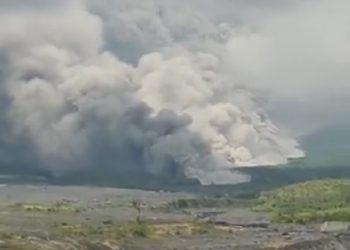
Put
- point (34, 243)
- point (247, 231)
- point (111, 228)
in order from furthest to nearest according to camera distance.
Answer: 1. point (247, 231)
2. point (111, 228)
3. point (34, 243)

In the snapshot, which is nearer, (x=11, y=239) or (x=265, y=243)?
(x=11, y=239)

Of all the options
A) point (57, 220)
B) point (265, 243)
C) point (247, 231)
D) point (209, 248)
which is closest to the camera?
point (209, 248)

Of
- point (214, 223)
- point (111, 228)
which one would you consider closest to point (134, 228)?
point (111, 228)

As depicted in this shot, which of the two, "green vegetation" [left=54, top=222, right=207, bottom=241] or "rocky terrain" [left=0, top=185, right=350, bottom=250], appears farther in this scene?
"green vegetation" [left=54, top=222, right=207, bottom=241]

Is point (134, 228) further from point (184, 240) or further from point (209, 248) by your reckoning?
point (209, 248)

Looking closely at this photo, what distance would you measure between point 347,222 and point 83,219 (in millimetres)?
50167

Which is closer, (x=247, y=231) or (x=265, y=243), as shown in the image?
(x=265, y=243)

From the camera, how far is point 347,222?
163875 millimetres

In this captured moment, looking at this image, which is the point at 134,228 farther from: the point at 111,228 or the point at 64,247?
the point at 64,247

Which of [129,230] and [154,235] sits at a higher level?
[129,230]

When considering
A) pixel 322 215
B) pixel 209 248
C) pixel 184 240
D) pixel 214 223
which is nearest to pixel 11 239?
pixel 209 248

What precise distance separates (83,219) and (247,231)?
3438 centimetres

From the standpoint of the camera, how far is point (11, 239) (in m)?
100

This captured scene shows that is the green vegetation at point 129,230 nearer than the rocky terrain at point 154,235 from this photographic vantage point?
No
